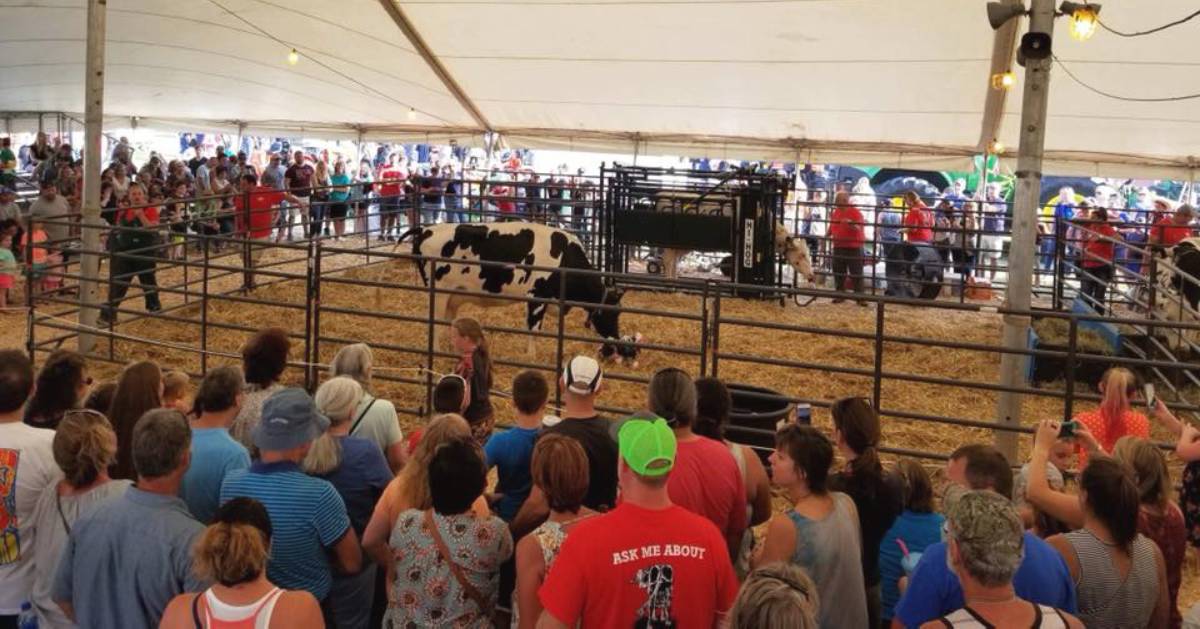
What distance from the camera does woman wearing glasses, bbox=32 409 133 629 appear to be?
128 inches

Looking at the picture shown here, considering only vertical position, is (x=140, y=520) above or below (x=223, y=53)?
below

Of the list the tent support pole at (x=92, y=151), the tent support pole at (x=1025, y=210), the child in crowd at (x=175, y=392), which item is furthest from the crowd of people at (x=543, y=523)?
the tent support pole at (x=92, y=151)

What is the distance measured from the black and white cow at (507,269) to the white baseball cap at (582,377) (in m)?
6.38

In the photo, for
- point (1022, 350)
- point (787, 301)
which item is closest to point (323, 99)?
point (787, 301)

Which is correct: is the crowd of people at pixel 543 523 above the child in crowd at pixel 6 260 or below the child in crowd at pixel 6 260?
below

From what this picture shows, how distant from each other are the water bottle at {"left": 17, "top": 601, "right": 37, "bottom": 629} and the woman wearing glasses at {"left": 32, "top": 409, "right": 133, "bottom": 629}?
0.06 m

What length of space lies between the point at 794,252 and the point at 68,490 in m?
12.3

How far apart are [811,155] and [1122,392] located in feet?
35.8

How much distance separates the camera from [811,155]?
15.6 m

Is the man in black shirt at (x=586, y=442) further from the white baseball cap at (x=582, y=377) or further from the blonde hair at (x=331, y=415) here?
the blonde hair at (x=331, y=415)

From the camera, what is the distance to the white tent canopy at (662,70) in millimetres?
11023

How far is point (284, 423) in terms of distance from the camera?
3254mm

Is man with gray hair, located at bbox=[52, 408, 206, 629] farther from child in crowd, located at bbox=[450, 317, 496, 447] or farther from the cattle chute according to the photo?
the cattle chute

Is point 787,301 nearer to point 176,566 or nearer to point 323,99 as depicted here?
point 323,99
